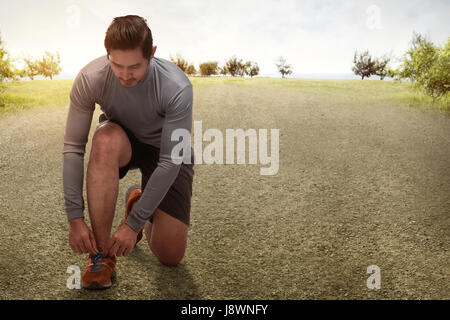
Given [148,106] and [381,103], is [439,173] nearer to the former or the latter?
[148,106]

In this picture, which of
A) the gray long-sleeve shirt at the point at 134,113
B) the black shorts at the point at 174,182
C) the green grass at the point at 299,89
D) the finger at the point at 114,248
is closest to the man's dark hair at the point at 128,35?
the gray long-sleeve shirt at the point at 134,113

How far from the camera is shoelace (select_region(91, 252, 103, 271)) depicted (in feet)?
8.13

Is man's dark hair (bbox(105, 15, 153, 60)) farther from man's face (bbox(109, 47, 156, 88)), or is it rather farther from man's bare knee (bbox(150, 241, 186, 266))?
man's bare knee (bbox(150, 241, 186, 266))

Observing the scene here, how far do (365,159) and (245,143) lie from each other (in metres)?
2.01

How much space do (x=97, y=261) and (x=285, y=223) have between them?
189cm

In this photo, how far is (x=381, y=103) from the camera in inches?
415

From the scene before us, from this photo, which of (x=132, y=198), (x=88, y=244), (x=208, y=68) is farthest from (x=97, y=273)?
(x=208, y=68)

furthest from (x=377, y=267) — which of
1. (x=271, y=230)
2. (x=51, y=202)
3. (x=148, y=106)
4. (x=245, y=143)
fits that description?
(x=245, y=143)

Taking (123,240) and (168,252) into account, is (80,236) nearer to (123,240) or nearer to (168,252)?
(123,240)

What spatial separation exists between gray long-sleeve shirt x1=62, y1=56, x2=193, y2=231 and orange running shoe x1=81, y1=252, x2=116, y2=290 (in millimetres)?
315

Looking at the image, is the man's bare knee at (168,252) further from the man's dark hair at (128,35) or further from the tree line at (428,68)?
the tree line at (428,68)

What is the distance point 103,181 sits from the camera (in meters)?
2.44

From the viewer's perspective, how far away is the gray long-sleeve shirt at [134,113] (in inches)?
95.7

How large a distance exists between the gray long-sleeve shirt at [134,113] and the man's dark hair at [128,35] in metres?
0.26
